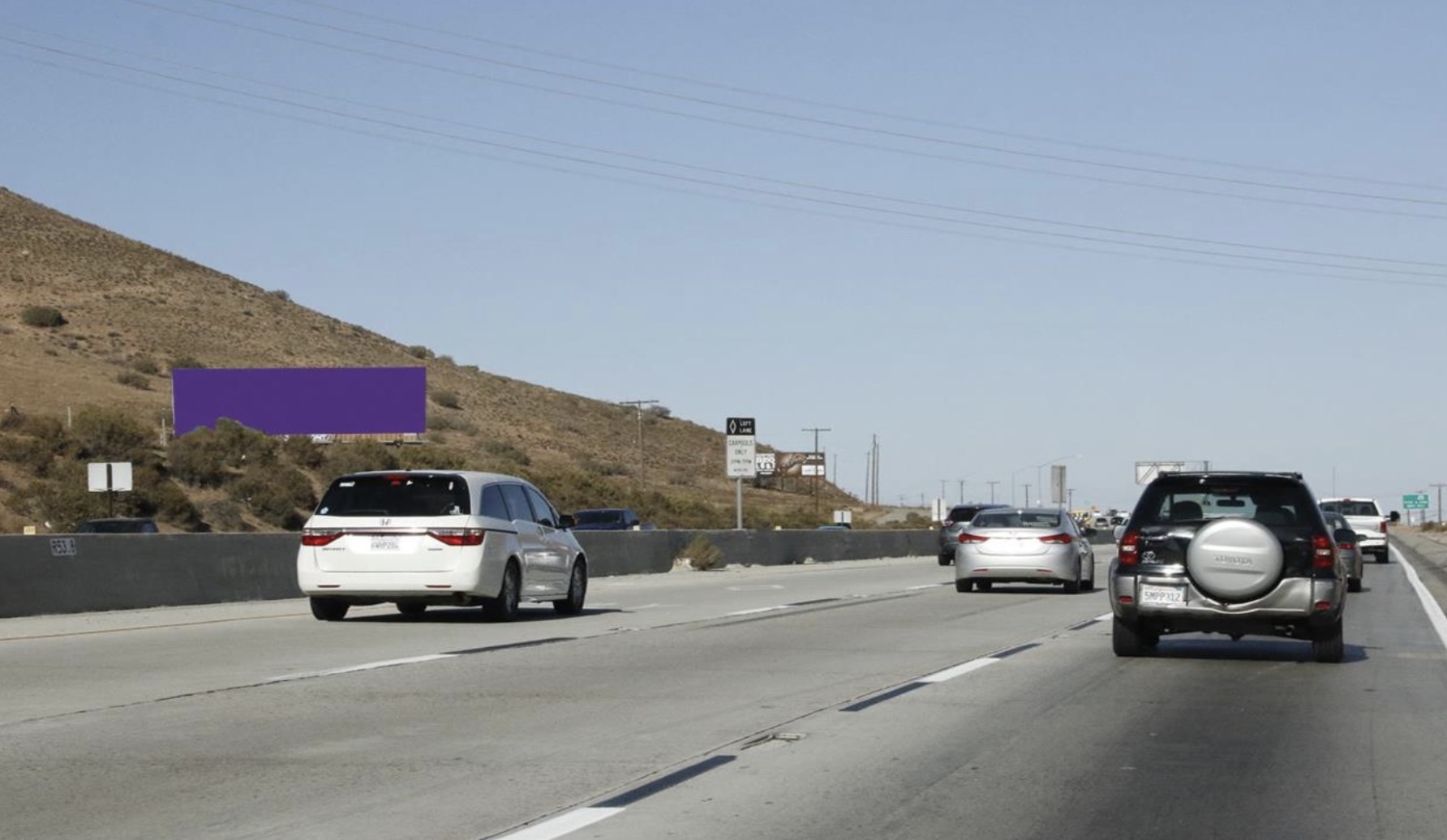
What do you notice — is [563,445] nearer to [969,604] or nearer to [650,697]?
[969,604]

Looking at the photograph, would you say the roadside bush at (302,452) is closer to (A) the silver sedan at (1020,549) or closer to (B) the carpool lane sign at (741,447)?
(B) the carpool lane sign at (741,447)

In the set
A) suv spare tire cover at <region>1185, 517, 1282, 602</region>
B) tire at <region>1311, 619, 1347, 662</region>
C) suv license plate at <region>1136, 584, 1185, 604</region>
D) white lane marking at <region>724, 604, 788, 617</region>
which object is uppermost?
suv spare tire cover at <region>1185, 517, 1282, 602</region>

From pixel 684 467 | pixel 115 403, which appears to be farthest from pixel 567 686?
pixel 684 467

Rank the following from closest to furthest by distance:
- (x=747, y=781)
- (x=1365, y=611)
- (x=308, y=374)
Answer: (x=747, y=781)
(x=1365, y=611)
(x=308, y=374)

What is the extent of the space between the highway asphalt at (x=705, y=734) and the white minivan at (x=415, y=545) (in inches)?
24.9

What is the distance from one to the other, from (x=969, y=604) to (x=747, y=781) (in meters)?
18.0

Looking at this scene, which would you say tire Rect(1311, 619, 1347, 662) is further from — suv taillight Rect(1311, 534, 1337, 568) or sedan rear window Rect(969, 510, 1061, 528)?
sedan rear window Rect(969, 510, 1061, 528)

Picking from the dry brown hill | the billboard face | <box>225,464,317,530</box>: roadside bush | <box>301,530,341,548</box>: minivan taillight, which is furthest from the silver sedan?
the dry brown hill

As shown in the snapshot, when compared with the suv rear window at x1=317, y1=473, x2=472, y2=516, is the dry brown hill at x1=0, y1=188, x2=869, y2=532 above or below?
above

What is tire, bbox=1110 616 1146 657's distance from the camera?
16797mm

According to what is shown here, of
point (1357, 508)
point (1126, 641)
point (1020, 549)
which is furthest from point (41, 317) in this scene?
point (1126, 641)

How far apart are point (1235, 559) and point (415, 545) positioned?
9276mm

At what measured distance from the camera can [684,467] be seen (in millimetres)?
140500

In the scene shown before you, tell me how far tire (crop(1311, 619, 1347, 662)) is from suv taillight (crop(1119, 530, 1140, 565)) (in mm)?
1640
